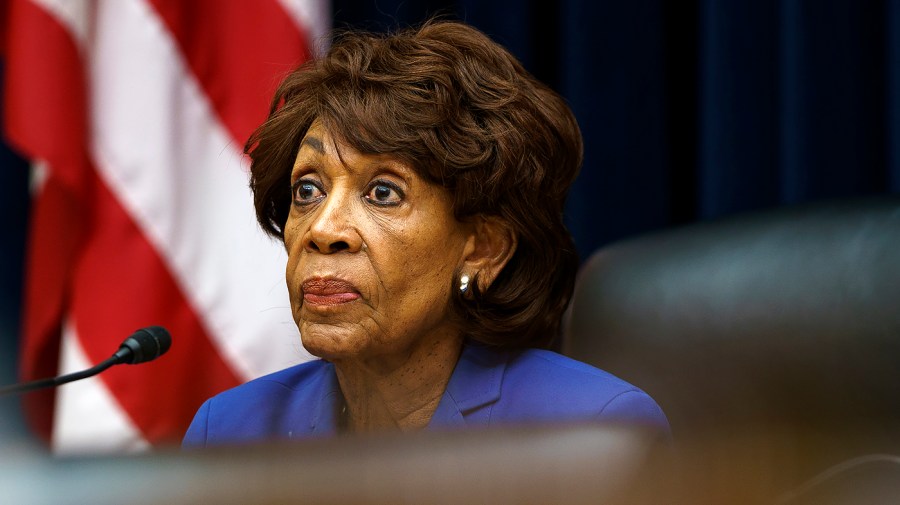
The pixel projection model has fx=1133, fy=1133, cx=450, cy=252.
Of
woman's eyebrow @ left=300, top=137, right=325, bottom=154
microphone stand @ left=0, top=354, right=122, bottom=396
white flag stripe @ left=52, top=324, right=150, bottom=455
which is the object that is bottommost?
white flag stripe @ left=52, top=324, right=150, bottom=455

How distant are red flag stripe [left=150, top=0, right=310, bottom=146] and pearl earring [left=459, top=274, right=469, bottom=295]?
3.11 feet

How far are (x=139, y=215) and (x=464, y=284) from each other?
41.3 inches

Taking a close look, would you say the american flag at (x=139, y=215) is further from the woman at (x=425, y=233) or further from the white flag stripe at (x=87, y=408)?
the woman at (x=425, y=233)

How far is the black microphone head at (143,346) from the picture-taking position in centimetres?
108

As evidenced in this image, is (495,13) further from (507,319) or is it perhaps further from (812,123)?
(507,319)

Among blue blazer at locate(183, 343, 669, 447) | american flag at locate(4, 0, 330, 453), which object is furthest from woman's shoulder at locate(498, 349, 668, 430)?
american flag at locate(4, 0, 330, 453)

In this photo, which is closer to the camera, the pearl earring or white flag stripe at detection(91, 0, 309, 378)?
the pearl earring

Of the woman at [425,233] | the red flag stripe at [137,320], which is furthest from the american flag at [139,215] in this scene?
the woman at [425,233]

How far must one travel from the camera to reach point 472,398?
1214mm

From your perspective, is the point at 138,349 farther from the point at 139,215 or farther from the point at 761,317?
the point at 139,215

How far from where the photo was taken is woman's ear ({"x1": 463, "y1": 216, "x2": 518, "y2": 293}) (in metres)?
1.23

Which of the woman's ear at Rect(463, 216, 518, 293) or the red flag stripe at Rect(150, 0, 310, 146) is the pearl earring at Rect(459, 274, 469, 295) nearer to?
the woman's ear at Rect(463, 216, 518, 293)

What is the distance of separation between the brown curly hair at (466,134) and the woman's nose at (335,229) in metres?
0.07

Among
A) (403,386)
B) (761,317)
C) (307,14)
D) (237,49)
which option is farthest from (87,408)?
(761,317)
